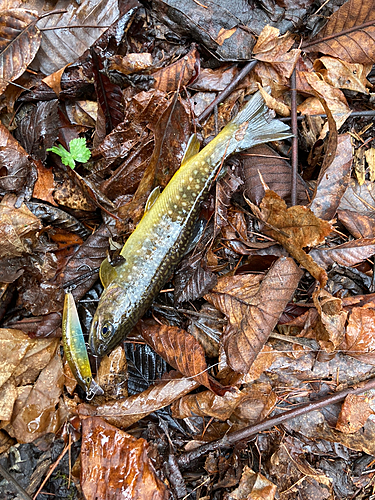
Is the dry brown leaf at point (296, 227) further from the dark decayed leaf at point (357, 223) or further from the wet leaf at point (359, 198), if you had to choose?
the wet leaf at point (359, 198)

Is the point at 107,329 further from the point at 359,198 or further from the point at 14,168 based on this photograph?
the point at 359,198

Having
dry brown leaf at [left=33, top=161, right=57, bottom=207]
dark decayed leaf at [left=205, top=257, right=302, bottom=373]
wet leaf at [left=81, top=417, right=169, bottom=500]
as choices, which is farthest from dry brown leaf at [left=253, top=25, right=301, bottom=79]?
wet leaf at [left=81, top=417, right=169, bottom=500]

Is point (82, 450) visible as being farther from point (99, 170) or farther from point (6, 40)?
point (6, 40)

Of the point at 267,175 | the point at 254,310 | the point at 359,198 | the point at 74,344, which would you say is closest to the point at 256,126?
the point at 267,175

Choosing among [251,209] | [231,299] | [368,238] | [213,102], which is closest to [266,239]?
[251,209]

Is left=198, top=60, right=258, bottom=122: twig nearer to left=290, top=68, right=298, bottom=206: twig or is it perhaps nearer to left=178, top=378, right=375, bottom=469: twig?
left=290, top=68, right=298, bottom=206: twig
